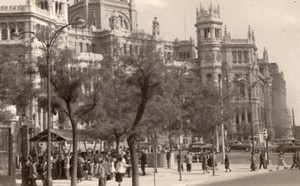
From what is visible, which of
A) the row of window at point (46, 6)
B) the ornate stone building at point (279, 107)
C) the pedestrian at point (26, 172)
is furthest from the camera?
the ornate stone building at point (279, 107)

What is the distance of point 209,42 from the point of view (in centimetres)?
13050

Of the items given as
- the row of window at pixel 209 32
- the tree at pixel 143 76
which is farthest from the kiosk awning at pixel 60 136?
the row of window at pixel 209 32

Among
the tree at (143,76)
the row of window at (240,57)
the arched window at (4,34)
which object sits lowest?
the tree at (143,76)

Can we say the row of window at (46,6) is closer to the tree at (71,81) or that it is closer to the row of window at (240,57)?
the row of window at (240,57)

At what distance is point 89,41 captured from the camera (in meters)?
115

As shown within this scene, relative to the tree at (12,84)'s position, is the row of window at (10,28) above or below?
above

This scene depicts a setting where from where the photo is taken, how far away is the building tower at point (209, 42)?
129m

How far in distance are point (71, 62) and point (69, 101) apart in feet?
7.00

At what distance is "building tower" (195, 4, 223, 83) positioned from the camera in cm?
12900

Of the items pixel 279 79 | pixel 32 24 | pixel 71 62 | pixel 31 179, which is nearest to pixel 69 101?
pixel 71 62

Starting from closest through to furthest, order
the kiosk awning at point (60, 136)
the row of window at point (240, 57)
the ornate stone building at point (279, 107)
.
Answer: the kiosk awning at point (60, 136) < the row of window at point (240, 57) < the ornate stone building at point (279, 107)

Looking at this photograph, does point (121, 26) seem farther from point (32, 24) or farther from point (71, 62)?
point (71, 62)

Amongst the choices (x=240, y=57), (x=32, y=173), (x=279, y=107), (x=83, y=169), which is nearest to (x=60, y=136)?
(x=83, y=169)

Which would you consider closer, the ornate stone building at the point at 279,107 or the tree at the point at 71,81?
the tree at the point at 71,81
